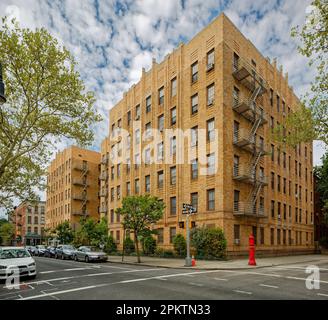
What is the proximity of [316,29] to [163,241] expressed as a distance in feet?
79.3

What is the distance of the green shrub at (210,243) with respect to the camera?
26234 millimetres

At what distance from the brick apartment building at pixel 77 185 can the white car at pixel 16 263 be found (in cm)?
4403

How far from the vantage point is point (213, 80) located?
99.7 feet

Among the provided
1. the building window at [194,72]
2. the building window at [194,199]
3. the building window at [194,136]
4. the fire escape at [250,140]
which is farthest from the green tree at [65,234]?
the building window at [194,72]

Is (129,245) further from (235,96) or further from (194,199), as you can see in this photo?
(235,96)

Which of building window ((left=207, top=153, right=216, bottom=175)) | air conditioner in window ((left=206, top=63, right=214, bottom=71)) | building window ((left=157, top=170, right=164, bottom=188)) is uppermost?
air conditioner in window ((left=206, top=63, right=214, bottom=71))

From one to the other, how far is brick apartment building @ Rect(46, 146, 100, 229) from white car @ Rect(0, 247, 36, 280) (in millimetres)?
44030

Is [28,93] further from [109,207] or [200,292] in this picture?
[109,207]

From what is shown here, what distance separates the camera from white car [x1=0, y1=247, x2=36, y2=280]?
583 inches

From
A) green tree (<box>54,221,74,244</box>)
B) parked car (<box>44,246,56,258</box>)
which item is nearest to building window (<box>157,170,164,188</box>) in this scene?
parked car (<box>44,246,56,258</box>)

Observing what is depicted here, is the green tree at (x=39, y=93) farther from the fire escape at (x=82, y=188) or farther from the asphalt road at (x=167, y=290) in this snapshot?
the fire escape at (x=82, y=188)

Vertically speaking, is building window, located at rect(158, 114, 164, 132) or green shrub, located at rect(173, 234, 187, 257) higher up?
building window, located at rect(158, 114, 164, 132)

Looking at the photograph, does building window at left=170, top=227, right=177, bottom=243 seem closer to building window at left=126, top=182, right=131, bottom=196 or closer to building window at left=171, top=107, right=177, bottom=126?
building window at left=126, top=182, right=131, bottom=196
